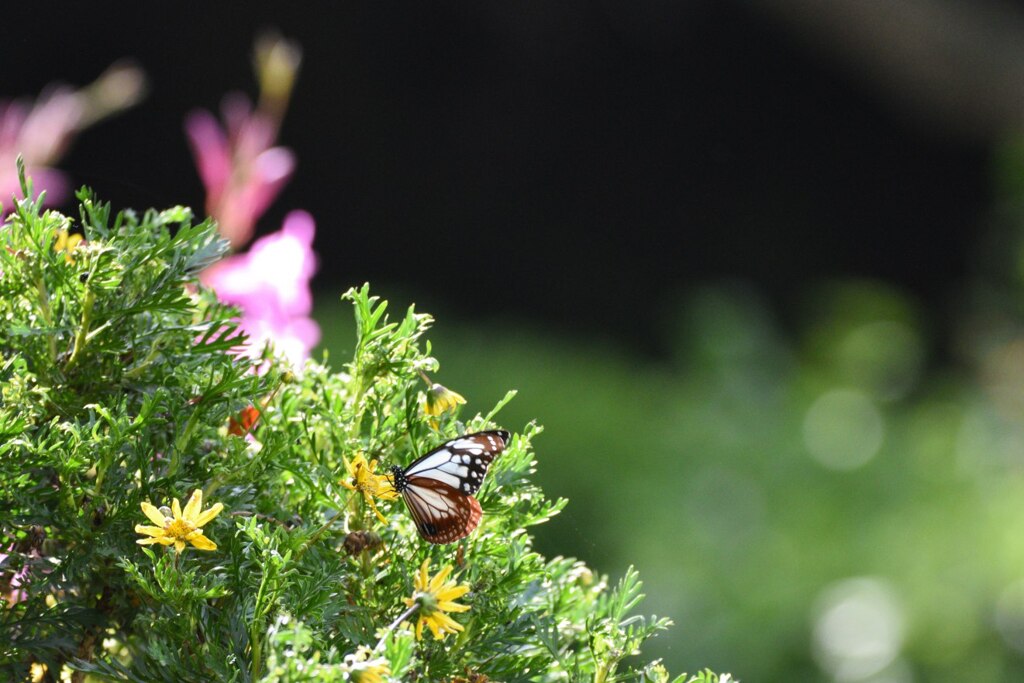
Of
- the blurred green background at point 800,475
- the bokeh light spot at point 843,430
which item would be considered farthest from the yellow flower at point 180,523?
the bokeh light spot at point 843,430

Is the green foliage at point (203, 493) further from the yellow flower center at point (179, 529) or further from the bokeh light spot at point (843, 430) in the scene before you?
the bokeh light spot at point (843, 430)

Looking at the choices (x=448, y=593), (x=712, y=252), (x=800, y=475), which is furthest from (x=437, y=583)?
(x=712, y=252)

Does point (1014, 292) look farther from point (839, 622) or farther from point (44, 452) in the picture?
point (44, 452)

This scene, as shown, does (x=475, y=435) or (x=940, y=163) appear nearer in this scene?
(x=475, y=435)

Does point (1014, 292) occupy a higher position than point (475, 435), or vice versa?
point (1014, 292)

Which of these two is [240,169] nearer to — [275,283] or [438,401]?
[275,283]

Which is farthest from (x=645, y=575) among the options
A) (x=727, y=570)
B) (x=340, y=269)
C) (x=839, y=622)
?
(x=340, y=269)
